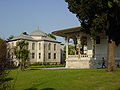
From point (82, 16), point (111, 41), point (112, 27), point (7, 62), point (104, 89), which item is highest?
point (82, 16)

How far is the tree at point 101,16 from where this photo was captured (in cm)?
1421

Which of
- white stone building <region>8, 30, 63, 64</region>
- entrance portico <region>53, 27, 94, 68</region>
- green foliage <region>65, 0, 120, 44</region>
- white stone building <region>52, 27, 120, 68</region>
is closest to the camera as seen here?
green foliage <region>65, 0, 120, 44</region>

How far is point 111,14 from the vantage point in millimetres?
14516

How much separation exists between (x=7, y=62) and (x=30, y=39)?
46514 mm

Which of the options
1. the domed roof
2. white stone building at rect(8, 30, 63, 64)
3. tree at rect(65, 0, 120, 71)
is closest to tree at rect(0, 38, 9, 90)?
tree at rect(65, 0, 120, 71)

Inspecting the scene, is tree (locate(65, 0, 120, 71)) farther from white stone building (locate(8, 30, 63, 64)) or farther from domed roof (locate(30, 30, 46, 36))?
domed roof (locate(30, 30, 46, 36))

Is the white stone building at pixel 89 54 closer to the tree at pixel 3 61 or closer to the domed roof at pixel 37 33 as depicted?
the tree at pixel 3 61

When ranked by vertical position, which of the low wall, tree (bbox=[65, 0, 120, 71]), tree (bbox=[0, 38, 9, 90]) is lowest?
the low wall

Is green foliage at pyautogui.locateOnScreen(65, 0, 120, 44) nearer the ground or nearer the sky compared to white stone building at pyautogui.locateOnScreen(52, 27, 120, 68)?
nearer the sky

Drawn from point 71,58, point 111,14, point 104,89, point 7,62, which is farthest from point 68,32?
point 7,62

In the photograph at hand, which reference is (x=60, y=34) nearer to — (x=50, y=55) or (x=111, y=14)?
(x=111, y=14)

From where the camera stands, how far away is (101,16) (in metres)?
14.9

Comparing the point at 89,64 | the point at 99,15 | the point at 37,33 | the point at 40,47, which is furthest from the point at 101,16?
the point at 37,33

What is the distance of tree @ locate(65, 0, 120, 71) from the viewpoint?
46.6 ft
